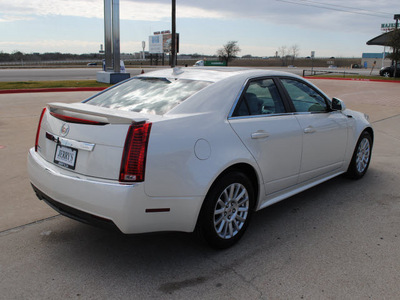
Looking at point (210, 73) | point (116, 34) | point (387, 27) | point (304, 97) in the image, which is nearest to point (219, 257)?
point (210, 73)

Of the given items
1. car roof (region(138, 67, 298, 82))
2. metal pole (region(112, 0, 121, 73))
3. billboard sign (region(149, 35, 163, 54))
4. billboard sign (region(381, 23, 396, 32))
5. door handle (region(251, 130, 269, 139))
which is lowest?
door handle (region(251, 130, 269, 139))

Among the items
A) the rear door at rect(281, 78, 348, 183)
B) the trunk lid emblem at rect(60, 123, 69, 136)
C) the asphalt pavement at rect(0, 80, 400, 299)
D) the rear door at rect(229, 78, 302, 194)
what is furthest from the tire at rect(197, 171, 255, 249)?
the trunk lid emblem at rect(60, 123, 69, 136)

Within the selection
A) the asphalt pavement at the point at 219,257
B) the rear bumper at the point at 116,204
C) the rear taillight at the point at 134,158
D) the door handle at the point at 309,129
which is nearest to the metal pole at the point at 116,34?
the asphalt pavement at the point at 219,257

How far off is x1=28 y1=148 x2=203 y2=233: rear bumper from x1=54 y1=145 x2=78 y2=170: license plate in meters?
0.06

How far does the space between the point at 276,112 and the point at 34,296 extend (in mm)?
2749

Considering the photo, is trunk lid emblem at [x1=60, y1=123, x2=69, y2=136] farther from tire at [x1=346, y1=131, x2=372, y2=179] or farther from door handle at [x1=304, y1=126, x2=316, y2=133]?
tire at [x1=346, y1=131, x2=372, y2=179]

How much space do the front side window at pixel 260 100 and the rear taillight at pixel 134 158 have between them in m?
1.06

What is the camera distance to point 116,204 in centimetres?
269

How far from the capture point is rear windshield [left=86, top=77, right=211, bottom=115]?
10.8 feet

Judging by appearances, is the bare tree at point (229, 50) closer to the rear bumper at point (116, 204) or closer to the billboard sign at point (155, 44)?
the billboard sign at point (155, 44)

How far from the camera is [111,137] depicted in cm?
277

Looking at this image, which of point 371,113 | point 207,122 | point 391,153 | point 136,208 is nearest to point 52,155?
point 136,208

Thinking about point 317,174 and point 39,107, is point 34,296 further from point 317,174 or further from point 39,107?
point 39,107

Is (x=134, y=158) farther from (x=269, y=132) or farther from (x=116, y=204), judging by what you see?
(x=269, y=132)
